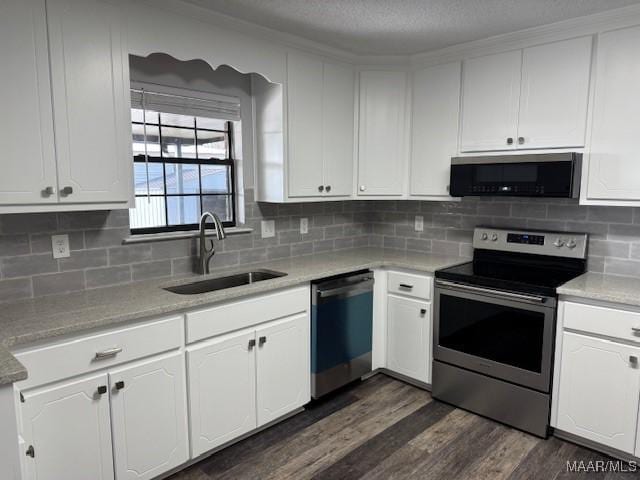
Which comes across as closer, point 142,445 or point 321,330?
point 142,445

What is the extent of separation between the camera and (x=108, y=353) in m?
1.87

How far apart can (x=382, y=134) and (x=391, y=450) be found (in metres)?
2.11

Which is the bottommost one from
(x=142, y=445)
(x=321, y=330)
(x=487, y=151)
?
(x=142, y=445)

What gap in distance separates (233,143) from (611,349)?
Answer: 247 cm

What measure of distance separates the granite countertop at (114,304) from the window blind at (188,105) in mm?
963

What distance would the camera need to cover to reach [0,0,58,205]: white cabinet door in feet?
5.80

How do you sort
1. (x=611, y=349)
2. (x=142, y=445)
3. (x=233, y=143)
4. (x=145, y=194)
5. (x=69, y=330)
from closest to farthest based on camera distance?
(x=69, y=330), (x=142, y=445), (x=611, y=349), (x=145, y=194), (x=233, y=143)

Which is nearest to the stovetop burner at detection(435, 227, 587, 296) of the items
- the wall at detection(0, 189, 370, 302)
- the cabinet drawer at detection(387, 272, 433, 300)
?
the cabinet drawer at detection(387, 272, 433, 300)

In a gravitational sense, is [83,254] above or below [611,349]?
above

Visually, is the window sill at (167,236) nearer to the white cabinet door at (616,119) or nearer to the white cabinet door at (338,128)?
the white cabinet door at (338,128)

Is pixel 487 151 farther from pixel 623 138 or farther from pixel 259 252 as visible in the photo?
pixel 259 252

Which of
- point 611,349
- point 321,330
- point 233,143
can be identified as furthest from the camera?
point 233,143

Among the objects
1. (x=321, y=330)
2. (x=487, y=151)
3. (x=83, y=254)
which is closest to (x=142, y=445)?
(x=83, y=254)

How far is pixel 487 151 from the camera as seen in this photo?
9.66 ft
